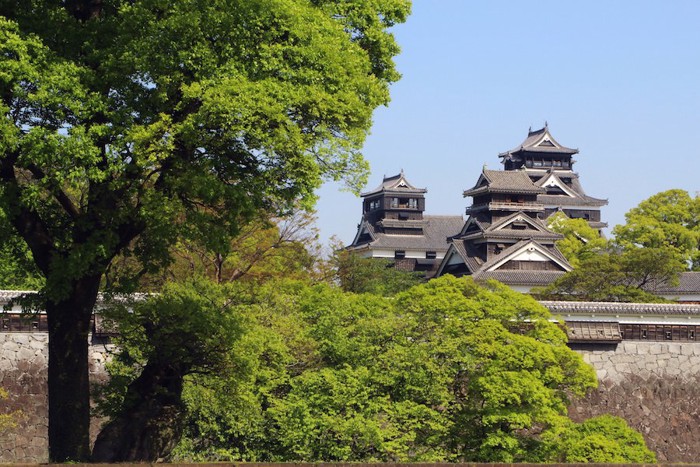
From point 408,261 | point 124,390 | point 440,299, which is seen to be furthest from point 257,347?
point 408,261

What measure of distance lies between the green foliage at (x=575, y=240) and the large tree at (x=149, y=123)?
44.6 metres

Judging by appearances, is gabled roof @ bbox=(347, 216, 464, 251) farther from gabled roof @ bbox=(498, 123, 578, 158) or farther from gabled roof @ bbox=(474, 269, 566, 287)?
gabled roof @ bbox=(474, 269, 566, 287)

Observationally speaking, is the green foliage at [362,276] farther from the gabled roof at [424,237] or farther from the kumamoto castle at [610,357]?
the gabled roof at [424,237]

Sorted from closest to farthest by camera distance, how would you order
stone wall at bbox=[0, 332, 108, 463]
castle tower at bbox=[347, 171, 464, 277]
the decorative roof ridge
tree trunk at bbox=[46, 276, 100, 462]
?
tree trunk at bbox=[46, 276, 100, 462], stone wall at bbox=[0, 332, 108, 463], the decorative roof ridge, castle tower at bbox=[347, 171, 464, 277]

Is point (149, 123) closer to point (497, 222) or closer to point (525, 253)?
point (525, 253)

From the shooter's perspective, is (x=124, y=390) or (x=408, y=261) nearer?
(x=124, y=390)

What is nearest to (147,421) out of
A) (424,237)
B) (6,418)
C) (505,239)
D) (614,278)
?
(6,418)

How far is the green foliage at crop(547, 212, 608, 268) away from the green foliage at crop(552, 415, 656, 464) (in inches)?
1343

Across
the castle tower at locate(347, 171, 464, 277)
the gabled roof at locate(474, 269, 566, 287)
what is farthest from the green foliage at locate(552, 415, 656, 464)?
the castle tower at locate(347, 171, 464, 277)

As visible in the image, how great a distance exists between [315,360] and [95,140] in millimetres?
9272

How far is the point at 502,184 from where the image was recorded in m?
64.3

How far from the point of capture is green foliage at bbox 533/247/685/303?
44.4m

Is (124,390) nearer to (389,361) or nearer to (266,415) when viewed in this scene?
(266,415)

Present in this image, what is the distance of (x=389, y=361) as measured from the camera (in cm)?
2320
